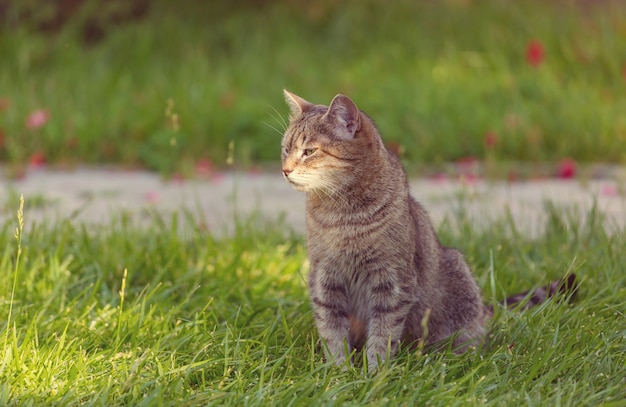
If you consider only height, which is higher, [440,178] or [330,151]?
[330,151]

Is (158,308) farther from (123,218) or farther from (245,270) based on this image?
(123,218)

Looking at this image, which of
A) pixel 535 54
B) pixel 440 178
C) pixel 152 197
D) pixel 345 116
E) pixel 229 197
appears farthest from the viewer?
pixel 535 54

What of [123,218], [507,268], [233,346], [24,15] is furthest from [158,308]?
[24,15]

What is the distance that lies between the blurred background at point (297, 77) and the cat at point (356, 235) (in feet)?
7.46

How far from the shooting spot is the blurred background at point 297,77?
6785mm

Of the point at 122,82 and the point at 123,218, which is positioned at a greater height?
the point at 122,82

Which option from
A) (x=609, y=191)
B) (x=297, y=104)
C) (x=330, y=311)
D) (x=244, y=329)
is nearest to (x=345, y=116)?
(x=297, y=104)

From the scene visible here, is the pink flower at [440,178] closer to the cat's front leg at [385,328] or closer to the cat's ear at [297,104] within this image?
the cat's ear at [297,104]

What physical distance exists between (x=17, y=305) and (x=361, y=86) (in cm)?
460

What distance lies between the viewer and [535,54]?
741 centimetres

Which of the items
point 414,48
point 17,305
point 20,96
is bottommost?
point 17,305

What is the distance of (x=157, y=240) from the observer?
426 cm

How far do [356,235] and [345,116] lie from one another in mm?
392

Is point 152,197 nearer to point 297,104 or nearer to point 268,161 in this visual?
point 268,161
